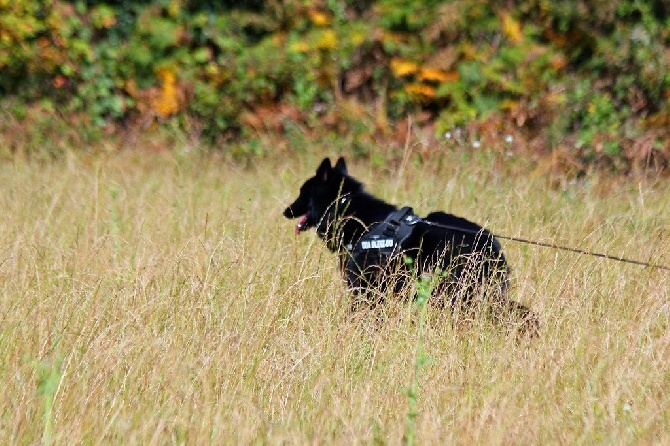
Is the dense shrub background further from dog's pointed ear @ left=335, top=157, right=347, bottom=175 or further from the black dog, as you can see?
the black dog

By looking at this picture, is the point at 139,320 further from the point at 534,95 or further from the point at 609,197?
the point at 534,95

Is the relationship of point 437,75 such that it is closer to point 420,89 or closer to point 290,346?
point 420,89

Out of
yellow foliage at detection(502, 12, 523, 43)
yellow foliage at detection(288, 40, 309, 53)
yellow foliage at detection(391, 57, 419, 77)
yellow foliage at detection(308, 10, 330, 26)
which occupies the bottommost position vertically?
yellow foliage at detection(391, 57, 419, 77)

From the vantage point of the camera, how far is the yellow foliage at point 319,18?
8.72 metres

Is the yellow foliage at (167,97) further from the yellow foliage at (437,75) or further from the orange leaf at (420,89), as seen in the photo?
the yellow foliage at (437,75)

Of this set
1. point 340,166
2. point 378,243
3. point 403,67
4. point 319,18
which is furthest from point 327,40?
point 378,243

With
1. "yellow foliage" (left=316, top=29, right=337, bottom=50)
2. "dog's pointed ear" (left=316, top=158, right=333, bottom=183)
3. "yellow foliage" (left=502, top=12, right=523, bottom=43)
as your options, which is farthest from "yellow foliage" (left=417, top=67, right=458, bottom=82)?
"dog's pointed ear" (left=316, top=158, right=333, bottom=183)

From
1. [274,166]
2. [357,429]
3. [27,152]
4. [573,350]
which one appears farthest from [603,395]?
[27,152]

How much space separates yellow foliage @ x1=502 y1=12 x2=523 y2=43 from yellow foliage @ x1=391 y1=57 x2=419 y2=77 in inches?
33.0

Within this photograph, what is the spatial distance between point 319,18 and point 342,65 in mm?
479

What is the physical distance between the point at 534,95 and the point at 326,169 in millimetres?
3289

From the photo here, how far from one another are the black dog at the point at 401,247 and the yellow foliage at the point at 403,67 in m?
3.05

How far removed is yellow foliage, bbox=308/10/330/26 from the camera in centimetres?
872

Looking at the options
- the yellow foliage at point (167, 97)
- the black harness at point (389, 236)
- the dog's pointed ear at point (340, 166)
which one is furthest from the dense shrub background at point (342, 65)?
the black harness at point (389, 236)
